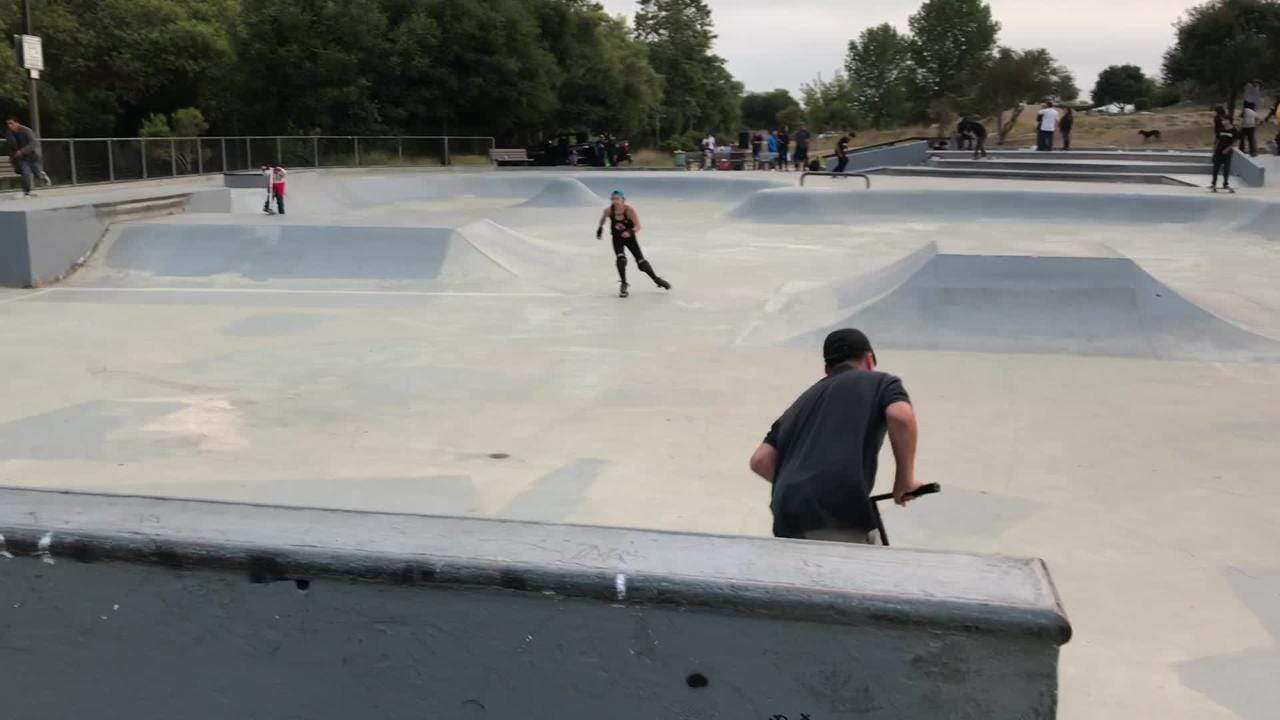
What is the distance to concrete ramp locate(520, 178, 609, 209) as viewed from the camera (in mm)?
26953

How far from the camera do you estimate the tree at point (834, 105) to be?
102375 mm

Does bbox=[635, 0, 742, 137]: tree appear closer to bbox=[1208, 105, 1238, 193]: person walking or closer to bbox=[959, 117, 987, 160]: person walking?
bbox=[959, 117, 987, 160]: person walking

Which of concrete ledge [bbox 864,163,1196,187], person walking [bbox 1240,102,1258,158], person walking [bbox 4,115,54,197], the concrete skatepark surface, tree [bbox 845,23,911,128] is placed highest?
tree [bbox 845,23,911,128]

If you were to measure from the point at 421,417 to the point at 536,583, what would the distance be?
629 centimetres

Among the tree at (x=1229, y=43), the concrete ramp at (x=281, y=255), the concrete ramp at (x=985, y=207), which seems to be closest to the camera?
the concrete ramp at (x=281, y=255)

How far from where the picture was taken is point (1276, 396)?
888 centimetres

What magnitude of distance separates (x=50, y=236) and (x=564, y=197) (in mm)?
13654

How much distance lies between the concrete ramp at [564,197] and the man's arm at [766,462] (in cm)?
2350

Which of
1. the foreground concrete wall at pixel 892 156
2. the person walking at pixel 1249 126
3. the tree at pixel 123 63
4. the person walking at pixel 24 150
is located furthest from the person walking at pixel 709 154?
the person walking at pixel 24 150

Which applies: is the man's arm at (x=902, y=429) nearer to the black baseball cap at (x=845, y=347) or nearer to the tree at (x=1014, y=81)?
the black baseball cap at (x=845, y=347)

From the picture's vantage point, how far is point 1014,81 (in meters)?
43.8

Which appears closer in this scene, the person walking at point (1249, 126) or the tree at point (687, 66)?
the person walking at point (1249, 126)

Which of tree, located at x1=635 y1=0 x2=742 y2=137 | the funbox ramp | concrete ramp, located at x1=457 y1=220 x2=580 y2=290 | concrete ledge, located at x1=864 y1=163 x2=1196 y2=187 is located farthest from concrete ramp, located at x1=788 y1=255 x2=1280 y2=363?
tree, located at x1=635 y1=0 x2=742 y2=137

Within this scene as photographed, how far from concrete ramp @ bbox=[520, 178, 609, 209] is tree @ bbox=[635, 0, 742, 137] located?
56264 millimetres
